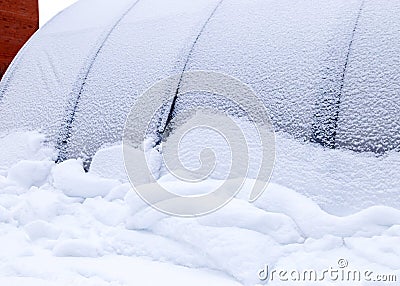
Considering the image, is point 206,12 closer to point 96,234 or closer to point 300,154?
point 300,154

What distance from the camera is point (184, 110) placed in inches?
180

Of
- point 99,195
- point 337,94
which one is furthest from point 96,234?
point 337,94

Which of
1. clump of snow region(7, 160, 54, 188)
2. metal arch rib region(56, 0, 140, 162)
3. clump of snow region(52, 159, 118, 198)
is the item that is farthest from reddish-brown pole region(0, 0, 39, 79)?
clump of snow region(52, 159, 118, 198)

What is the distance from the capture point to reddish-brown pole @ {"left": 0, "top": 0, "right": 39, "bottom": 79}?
1462cm

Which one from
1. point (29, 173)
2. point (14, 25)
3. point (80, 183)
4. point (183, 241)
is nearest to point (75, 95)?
point (29, 173)

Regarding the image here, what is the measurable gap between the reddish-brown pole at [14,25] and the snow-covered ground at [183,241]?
11.7 metres

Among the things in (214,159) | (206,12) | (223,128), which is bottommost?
(214,159)

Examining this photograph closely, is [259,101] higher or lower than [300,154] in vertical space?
higher

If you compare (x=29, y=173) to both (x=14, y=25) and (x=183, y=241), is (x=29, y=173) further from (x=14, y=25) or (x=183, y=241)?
(x=14, y=25)

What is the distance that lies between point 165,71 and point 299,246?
2.48 metres

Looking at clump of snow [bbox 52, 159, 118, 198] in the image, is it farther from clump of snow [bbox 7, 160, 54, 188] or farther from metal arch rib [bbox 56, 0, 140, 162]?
metal arch rib [bbox 56, 0, 140, 162]

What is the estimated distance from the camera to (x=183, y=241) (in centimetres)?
361

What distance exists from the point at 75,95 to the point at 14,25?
11092 mm

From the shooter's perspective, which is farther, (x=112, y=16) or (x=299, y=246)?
(x=112, y=16)
